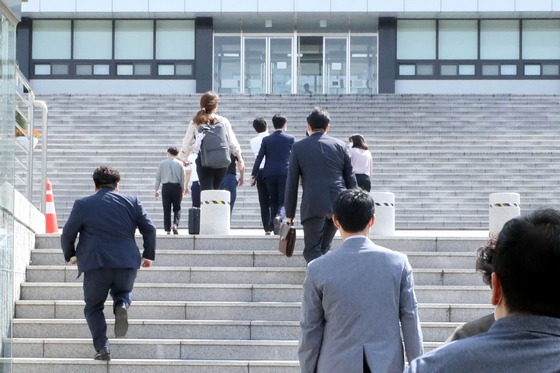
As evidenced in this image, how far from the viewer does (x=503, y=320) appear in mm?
1831

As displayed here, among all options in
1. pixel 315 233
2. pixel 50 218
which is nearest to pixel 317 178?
pixel 315 233

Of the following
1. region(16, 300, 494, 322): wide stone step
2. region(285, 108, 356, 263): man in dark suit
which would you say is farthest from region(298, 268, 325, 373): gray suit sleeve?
region(16, 300, 494, 322): wide stone step

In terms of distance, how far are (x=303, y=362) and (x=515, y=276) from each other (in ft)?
8.34

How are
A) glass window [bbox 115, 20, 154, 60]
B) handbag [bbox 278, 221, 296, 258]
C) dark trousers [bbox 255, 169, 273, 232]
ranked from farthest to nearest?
1. glass window [bbox 115, 20, 154, 60]
2. dark trousers [bbox 255, 169, 273, 232]
3. handbag [bbox 278, 221, 296, 258]

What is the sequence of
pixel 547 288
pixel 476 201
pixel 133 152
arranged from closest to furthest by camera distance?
pixel 547 288
pixel 476 201
pixel 133 152

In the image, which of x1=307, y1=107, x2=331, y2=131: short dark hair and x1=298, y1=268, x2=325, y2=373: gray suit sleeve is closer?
x1=298, y1=268, x2=325, y2=373: gray suit sleeve

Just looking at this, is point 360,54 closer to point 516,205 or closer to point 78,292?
point 516,205

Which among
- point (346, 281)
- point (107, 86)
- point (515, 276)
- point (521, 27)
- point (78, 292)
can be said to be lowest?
point (78, 292)

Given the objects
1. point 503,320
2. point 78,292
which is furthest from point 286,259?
point 503,320

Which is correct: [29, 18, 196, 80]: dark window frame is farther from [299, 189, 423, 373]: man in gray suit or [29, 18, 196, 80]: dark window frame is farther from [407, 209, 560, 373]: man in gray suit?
[407, 209, 560, 373]: man in gray suit
